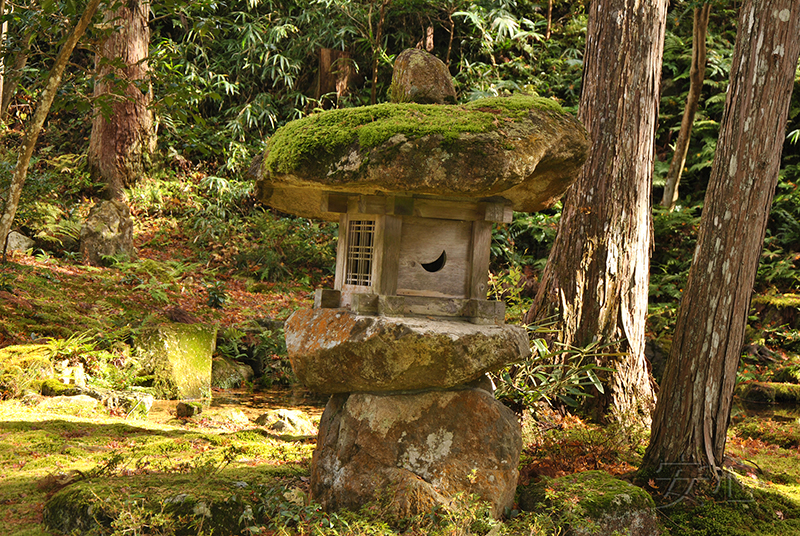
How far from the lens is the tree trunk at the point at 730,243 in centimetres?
431

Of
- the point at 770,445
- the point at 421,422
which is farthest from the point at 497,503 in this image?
the point at 770,445

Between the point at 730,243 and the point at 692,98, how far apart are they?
7.59 metres

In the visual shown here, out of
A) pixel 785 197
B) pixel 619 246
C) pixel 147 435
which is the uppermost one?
pixel 785 197

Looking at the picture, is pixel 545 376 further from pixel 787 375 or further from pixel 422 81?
pixel 787 375

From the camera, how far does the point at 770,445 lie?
645cm

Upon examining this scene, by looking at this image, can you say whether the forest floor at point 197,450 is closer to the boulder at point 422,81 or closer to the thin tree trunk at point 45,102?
the thin tree trunk at point 45,102

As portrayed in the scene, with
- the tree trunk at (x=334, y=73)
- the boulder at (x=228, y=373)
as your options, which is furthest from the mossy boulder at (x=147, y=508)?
the tree trunk at (x=334, y=73)

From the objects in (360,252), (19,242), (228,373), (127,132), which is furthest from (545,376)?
(127,132)

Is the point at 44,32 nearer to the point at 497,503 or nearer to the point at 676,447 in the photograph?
the point at 497,503

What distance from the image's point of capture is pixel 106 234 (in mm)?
10516

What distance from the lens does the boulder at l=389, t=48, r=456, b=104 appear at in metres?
4.01

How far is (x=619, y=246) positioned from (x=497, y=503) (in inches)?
131

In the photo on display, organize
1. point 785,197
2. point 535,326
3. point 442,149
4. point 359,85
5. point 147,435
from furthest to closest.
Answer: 1. point 359,85
2. point 785,197
3. point 535,326
4. point 147,435
5. point 442,149

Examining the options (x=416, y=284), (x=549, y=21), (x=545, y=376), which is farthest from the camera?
(x=549, y=21)
